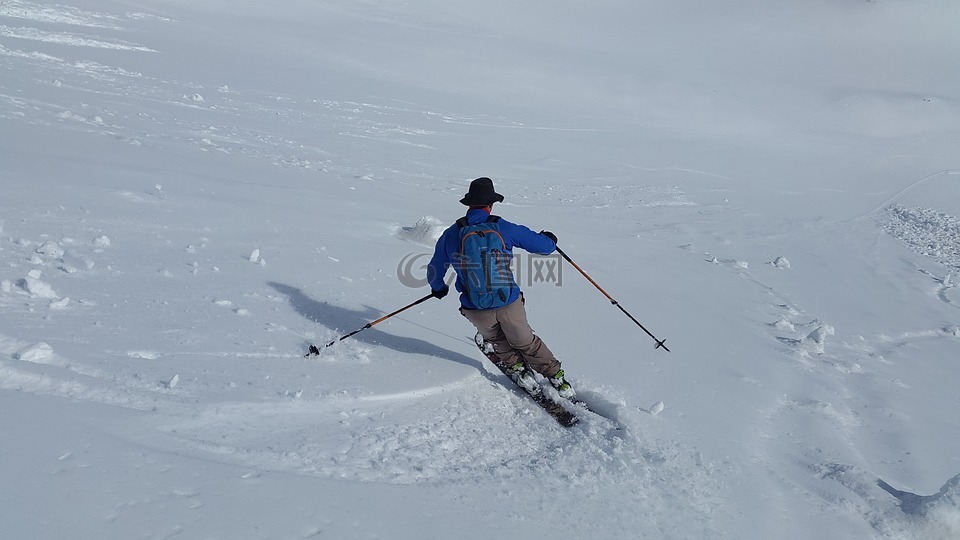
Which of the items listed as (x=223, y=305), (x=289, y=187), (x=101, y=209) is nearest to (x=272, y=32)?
(x=289, y=187)

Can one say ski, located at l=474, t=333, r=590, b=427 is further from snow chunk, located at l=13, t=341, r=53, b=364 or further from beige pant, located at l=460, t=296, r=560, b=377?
snow chunk, located at l=13, t=341, r=53, b=364

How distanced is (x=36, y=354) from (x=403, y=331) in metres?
2.60

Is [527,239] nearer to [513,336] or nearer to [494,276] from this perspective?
[494,276]

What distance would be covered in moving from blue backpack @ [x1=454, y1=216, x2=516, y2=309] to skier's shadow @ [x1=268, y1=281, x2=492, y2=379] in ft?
2.39

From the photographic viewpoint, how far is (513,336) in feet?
16.2

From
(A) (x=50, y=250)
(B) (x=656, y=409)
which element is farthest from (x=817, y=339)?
(A) (x=50, y=250)

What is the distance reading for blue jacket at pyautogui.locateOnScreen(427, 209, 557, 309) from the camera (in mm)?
4703

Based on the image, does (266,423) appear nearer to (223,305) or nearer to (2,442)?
(2,442)

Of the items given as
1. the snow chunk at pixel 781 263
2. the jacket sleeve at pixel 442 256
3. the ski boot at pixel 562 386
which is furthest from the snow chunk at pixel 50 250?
the snow chunk at pixel 781 263

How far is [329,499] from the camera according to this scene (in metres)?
3.15

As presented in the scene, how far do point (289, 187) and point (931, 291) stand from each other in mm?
8859

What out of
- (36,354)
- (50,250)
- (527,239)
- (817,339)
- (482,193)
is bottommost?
(817,339)

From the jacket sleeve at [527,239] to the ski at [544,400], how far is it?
2.99 feet

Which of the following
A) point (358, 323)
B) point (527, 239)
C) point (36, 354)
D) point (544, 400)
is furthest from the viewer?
point (358, 323)
